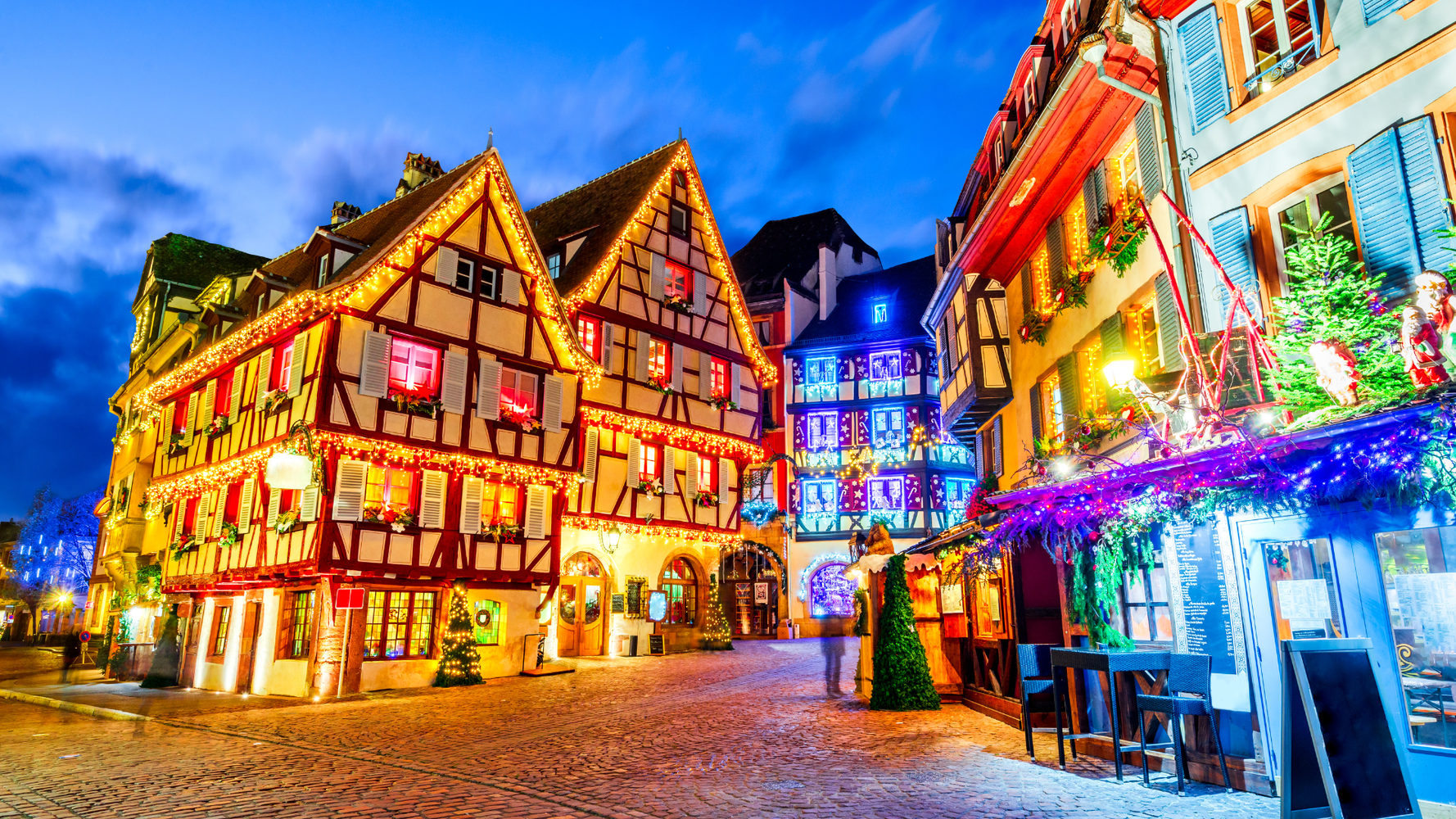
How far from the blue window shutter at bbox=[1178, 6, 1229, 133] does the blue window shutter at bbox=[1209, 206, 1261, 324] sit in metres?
1.28

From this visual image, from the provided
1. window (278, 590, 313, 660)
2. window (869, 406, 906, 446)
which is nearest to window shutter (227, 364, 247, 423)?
window (278, 590, 313, 660)

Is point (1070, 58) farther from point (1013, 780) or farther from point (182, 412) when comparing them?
point (182, 412)

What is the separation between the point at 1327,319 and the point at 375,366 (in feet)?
53.7

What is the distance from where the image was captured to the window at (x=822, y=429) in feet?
118

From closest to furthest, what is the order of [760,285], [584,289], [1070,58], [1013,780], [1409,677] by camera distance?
[1409,677], [1013,780], [1070,58], [584,289], [760,285]

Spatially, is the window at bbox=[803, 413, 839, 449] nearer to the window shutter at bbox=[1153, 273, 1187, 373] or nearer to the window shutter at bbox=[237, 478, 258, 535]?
the window shutter at bbox=[237, 478, 258, 535]

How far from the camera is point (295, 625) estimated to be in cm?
1855

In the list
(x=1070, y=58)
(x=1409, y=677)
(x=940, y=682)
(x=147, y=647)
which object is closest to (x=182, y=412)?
(x=147, y=647)

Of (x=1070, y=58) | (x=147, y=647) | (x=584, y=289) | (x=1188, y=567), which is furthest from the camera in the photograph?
(x=584, y=289)

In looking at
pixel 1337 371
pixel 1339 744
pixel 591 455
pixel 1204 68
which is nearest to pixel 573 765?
pixel 1339 744

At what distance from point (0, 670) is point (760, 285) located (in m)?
29.4

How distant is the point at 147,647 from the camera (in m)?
21.7

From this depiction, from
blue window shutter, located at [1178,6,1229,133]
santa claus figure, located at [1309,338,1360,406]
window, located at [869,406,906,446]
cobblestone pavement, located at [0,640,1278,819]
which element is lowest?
cobblestone pavement, located at [0,640,1278,819]

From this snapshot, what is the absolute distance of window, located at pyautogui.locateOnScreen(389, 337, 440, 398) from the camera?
19.2 meters
